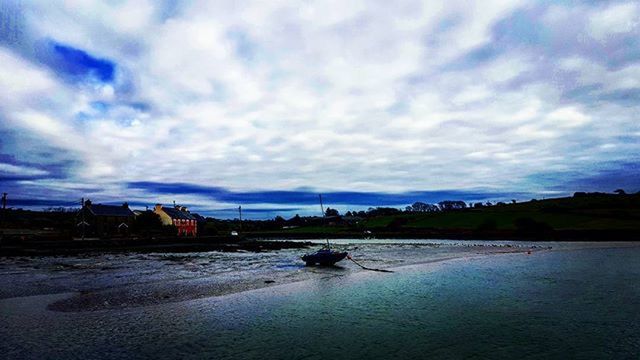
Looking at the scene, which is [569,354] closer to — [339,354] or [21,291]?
[339,354]

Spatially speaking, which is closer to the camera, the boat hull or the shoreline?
the shoreline

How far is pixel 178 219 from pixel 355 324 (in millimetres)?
Answer: 122804

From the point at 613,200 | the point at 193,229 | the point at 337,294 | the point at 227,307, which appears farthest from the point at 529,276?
the point at 613,200

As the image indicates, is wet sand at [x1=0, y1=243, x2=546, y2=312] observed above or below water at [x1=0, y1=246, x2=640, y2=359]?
above

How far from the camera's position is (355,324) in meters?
23.1

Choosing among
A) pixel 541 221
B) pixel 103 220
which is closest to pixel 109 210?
pixel 103 220

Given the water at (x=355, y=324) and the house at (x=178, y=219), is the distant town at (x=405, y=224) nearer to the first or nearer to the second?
the house at (x=178, y=219)

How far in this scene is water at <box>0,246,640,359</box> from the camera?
18172mm

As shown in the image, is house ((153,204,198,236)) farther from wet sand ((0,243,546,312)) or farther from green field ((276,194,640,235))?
wet sand ((0,243,546,312))

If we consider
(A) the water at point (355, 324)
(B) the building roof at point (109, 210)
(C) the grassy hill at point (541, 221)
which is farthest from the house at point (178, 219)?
(A) the water at point (355, 324)

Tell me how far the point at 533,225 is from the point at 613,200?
44162mm

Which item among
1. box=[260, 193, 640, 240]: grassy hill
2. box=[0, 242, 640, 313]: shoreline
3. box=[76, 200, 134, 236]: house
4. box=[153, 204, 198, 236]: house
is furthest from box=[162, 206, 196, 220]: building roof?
box=[0, 242, 640, 313]: shoreline

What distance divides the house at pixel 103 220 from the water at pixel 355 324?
89915 millimetres

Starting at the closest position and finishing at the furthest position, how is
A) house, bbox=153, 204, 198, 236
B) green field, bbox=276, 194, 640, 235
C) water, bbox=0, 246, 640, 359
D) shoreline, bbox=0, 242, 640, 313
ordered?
1. water, bbox=0, 246, 640, 359
2. shoreline, bbox=0, 242, 640, 313
3. green field, bbox=276, 194, 640, 235
4. house, bbox=153, 204, 198, 236
